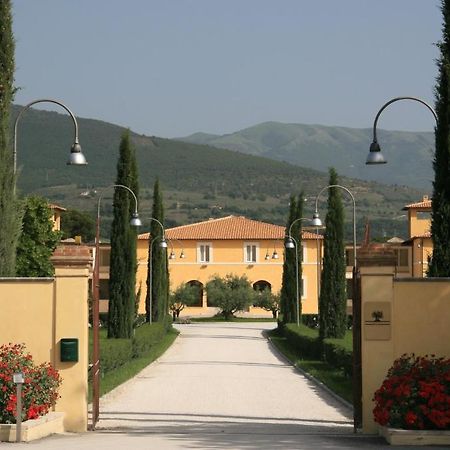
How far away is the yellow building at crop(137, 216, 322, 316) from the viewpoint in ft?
320

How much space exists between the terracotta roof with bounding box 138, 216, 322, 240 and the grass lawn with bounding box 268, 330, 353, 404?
2050 inches

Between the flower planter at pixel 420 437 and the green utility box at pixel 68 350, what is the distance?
4596 mm

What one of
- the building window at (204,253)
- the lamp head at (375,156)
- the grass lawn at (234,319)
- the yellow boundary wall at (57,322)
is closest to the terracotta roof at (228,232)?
the building window at (204,253)

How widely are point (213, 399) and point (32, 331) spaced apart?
24.6ft

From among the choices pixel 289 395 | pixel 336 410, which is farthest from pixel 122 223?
pixel 336 410

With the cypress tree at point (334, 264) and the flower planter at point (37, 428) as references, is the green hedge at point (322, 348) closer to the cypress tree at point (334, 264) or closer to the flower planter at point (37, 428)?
the cypress tree at point (334, 264)

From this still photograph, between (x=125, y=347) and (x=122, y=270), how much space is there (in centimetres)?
515

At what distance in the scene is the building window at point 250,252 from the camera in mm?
98938

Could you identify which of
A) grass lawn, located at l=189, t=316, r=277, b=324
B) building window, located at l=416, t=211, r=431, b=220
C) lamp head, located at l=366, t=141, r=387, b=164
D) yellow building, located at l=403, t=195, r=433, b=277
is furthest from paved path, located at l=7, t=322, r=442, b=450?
building window, located at l=416, t=211, r=431, b=220

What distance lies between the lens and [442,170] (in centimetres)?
1872

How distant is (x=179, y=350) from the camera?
4619cm

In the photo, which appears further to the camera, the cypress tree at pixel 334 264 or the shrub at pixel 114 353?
the cypress tree at pixel 334 264

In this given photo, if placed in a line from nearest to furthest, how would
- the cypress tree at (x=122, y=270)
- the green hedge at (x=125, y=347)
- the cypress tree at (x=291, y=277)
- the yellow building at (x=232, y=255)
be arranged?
the green hedge at (x=125, y=347) < the cypress tree at (x=122, y=270) < the cypress tree at (x=291, y=277) < the yellow building at (x=232, y=255)

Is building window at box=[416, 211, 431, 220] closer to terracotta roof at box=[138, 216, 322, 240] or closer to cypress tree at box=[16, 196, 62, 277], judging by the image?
terracotta roof at box=[138, 216, 322, 240]
